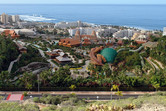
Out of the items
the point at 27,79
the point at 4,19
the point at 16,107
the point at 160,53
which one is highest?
the point at 4,19

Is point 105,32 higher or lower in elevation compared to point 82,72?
higher

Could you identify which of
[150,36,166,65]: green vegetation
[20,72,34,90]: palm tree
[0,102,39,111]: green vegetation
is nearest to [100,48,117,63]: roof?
[150,36,166,65]: green vegetation

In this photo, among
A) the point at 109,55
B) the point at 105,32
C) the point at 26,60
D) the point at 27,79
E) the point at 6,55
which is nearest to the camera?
the point at 27,79

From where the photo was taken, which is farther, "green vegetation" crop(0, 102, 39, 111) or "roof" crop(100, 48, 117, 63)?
"roof" crop(100, 48, 117, 63)

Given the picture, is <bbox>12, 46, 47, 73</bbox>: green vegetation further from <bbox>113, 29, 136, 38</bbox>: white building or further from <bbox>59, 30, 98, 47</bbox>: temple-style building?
<bbox>113, 29, 136, 38</bbox>: white building

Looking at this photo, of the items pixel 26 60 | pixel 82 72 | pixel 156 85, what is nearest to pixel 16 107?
pixel 82 72

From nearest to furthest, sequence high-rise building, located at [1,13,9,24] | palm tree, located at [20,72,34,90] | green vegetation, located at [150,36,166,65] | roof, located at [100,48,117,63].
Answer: palm tree, located at [20,72,34,90] < green vegetation, located at [150,36,166,65] < roof, located at [100,48,117,63] < high-rise building, located at [1,13,9,24]

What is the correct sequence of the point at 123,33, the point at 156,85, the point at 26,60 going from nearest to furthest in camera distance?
the point at 156,85 < the point at 26,60 < the point at 123,33

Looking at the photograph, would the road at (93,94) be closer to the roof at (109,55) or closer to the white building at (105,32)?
the roof at (109,55)

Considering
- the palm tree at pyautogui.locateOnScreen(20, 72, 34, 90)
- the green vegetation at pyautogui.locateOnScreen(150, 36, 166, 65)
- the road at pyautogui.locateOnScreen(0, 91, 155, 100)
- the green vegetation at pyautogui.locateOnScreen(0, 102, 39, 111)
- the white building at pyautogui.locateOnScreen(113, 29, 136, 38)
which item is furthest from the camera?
the white building at pyautogui.locateOnScreen(113, 29, 136, 38)

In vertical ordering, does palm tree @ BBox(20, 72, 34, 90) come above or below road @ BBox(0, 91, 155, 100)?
above

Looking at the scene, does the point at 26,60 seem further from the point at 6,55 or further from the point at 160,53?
the point at 160,53

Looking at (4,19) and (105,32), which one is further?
(4,19)

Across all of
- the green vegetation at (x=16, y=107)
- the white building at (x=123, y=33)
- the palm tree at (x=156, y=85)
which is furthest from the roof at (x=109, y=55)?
the white building at (x=123, y=33)
